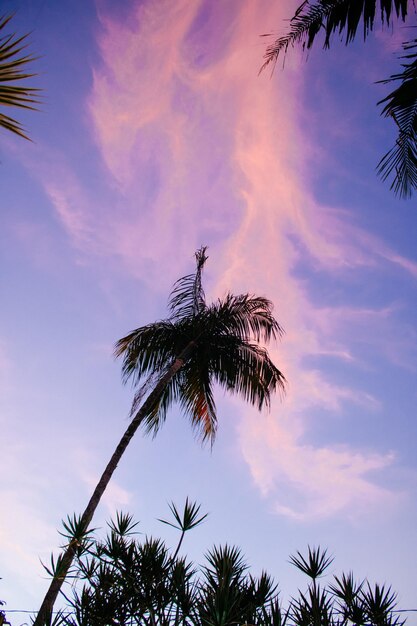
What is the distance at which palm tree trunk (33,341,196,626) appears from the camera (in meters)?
6.07

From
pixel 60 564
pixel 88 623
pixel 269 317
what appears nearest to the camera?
pixel 88 623

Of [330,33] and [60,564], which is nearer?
[330,33]

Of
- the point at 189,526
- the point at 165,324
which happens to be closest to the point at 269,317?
the point at 165,324

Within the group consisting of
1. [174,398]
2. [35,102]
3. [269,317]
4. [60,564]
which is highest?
[269,317]

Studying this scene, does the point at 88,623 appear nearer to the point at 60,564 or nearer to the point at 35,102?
the point at 60,564

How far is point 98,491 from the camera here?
26.8 feet

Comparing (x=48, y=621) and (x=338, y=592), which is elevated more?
(x=338, y=592)

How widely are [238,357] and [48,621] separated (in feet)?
22.8

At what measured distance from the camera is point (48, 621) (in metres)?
5.49

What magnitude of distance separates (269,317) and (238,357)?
165 cm

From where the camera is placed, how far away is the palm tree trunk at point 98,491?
607 cm

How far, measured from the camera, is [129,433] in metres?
9.10

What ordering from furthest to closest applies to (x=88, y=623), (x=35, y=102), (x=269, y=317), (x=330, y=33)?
(x=269, y=317) < (x=88, y=623) < (x=330, y=33) < (x=35, y=102)

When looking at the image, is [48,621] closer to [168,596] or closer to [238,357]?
[168,596]
